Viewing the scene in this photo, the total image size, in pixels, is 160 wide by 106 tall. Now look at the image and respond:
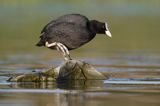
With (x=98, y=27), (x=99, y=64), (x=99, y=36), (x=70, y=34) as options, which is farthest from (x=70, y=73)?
(x=99, y=36)

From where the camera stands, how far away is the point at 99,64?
72.6ft

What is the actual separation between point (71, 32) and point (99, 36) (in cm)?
1580

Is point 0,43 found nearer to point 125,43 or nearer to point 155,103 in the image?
point 125,43

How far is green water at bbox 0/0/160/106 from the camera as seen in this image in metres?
15.2

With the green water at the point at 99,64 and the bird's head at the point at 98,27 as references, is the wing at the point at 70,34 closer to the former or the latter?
the bird's head at the point at 98,27

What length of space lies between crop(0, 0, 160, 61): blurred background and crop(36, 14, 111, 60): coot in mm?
4819

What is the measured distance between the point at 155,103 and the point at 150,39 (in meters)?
16.4

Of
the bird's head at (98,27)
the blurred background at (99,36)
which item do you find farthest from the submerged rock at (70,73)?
the blurred background at (99,36)

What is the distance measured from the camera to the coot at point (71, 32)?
61.6 feet

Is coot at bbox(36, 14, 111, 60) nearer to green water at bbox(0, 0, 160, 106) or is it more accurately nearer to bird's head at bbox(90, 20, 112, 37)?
bird's head at bbox(90, 20, 112, 37)

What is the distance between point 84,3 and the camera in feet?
212

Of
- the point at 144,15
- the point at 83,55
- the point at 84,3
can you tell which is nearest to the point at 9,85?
the point at 83,55

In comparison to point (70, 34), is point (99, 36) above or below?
above

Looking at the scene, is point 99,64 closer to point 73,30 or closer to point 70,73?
point 73,30
